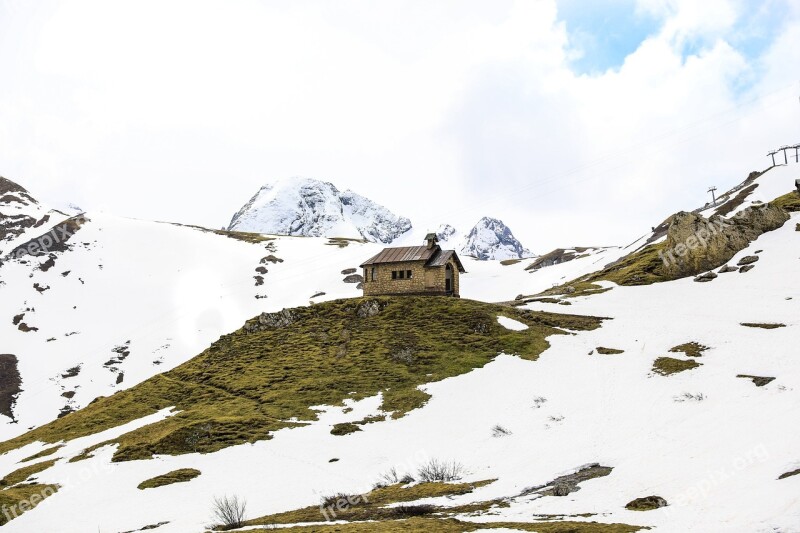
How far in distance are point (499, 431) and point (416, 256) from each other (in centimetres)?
4561

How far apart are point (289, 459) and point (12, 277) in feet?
532

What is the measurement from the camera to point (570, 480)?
25.8m

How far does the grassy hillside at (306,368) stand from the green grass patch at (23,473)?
6477 millimetres

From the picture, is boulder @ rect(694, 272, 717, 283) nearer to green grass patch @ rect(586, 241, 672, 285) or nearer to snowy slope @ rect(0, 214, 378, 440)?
green grass patch @ rect(586, 241, 672, 285)

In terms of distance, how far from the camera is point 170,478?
37.8 metres

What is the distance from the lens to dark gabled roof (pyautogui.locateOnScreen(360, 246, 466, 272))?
8012cm

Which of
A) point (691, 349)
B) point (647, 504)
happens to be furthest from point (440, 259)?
point (647, 504)

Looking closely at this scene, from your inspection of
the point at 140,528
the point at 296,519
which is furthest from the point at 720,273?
the point at 140,528

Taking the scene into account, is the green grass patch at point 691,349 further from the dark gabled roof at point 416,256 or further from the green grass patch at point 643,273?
the dark gabled roof at point 416,256

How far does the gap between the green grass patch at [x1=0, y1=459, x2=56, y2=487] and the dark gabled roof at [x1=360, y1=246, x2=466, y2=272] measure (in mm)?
46736

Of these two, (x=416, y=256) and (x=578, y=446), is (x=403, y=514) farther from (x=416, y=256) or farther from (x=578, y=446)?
(x=416, y=256)

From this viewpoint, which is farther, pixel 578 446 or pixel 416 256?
pixel 416 256

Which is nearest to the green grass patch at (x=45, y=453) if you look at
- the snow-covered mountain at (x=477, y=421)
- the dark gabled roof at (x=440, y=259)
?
the snow-covered mountain at (x=477, y=421)

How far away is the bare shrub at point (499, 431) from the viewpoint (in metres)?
37.9
